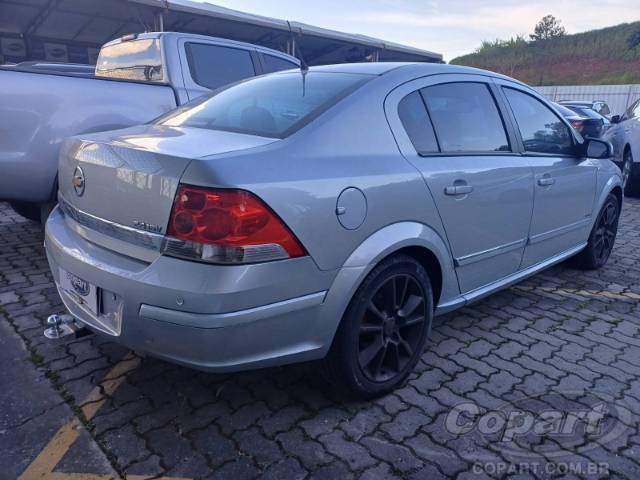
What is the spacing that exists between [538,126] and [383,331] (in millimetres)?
2080

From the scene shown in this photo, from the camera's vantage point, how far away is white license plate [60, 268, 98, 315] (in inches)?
85.0

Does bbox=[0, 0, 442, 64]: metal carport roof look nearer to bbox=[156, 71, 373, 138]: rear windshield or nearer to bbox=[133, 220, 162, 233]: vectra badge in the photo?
bbox=[156, 71, 373, 138]: rear windshield

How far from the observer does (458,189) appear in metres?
2.65

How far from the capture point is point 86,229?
90.4 inches

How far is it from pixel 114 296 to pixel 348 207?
3.36 feet

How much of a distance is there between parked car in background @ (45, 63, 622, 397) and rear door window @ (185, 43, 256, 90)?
2352 mm

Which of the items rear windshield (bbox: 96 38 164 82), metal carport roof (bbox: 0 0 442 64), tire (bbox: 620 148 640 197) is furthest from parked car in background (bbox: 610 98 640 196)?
metal carport roof (bbox: 0 0 442 64)

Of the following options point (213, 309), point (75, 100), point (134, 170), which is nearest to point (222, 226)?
point (213, 309)

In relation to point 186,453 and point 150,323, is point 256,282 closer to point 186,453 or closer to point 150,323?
point 150,323

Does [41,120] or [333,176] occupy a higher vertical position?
[41,120]

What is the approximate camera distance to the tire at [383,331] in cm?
227

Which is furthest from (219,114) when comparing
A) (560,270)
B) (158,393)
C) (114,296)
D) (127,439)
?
(560,270)

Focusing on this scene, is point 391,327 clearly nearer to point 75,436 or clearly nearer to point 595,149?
point 75,436

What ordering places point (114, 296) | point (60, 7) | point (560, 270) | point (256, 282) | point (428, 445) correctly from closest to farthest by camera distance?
point (256, 282), point (114, 296), point (428, 445), point (560, 270), point (60, 7)
